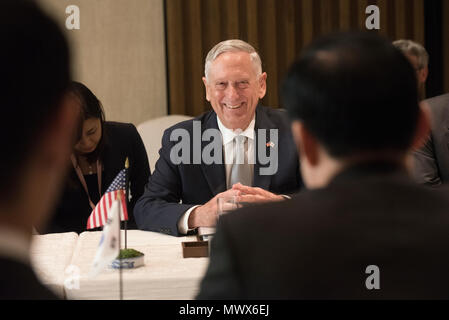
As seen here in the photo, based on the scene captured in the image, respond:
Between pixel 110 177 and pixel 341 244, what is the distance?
2.75 m

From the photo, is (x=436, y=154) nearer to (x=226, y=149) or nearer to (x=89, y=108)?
(x=226, y=149)

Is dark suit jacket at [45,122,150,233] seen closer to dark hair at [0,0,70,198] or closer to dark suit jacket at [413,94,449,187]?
dark suit jacket at [413,94,449,187]

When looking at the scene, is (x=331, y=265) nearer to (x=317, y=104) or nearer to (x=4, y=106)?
(x=317, y=104)

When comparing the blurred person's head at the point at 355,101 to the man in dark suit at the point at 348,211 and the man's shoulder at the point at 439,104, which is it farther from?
the man's shoulder at the point at 439,104

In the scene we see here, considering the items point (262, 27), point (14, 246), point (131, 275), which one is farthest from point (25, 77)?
point (262, 27)

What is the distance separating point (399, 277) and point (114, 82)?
4.67 meters

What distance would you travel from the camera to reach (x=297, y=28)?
223 inches

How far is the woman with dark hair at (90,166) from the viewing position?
3467 millimetres

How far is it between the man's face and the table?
0.93 meters

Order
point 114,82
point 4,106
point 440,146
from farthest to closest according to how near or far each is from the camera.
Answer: point 114,82, point 440,146, point 4,106

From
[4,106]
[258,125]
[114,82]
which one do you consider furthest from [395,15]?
[4,106]

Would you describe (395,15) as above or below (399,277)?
above

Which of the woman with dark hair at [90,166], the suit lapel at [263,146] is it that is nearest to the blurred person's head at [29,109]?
the suit lapel at [263,146]

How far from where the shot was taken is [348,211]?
3.34ft
